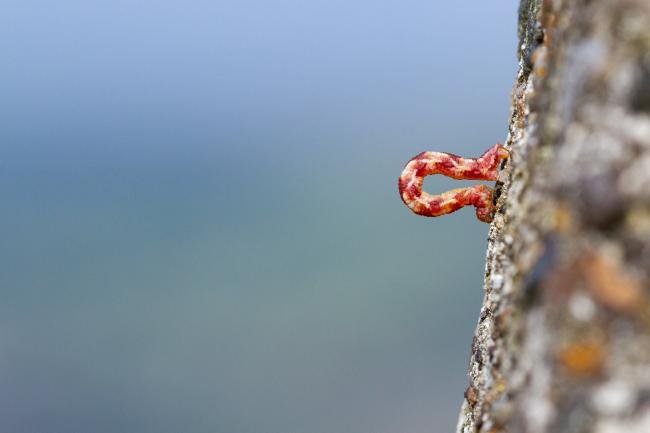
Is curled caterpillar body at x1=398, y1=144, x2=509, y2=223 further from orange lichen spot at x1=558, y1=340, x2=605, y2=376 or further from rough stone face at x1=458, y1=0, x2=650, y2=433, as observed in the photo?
orange lichen spot at x1=558, y1=340, x2=605, y2=376

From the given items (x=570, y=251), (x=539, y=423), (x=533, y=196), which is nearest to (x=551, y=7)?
(x=533, y=196)

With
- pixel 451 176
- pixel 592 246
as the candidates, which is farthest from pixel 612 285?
pixel 451 176

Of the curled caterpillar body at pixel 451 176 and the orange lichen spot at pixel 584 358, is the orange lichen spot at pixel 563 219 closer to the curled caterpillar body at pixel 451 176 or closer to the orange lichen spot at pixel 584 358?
the orange lichen spot at pixel 584 358

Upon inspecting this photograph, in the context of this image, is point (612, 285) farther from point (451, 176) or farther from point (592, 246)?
point (451, 176)

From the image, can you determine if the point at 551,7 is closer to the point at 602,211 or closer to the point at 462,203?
the point at 602,211

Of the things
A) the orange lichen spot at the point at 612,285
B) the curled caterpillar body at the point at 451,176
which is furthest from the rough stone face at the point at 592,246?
the curled caterpillar body at the point at 451,176

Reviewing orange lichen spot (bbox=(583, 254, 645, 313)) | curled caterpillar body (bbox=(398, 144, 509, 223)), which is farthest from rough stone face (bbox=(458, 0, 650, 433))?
curled caterpillar body (bbox=(398, 144, 509, 223))
